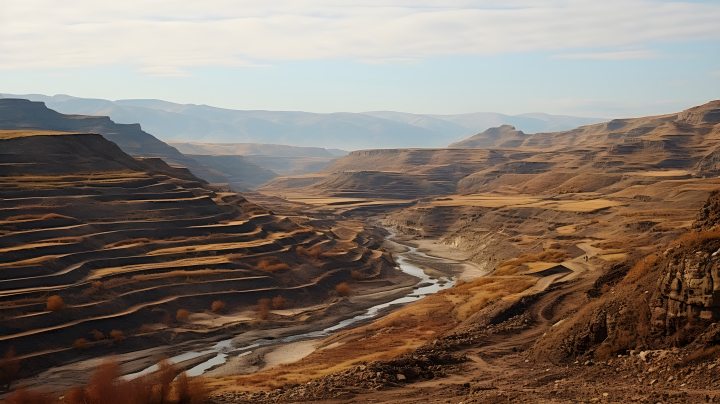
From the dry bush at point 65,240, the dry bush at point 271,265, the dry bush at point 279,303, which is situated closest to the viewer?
the dry bush at point 279,303

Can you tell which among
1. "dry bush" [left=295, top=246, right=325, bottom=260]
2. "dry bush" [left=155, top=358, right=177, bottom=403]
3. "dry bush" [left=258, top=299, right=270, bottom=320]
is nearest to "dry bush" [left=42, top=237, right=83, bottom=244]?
"dry bush" [left=258, top=299, right=270, bottom=320]

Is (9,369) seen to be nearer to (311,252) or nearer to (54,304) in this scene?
(54,304)

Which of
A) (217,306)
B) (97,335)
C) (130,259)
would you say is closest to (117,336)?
(97,335)

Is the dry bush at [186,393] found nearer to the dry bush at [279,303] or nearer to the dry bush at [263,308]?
the dry bush at [263,308]

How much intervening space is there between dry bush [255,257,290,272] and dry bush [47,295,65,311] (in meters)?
22.3

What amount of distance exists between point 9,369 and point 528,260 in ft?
166

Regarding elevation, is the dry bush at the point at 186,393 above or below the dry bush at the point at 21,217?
below

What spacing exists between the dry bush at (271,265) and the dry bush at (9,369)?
1150 inches

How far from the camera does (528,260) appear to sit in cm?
7112

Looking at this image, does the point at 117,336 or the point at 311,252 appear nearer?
the point at 117,336

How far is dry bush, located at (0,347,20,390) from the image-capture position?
41281 millimetres

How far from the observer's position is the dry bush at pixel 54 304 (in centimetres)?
5056

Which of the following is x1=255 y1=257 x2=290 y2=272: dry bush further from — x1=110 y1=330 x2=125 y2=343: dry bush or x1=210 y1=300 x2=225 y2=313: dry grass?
x1=110 y1=330 x2=125 y2=343: dry bush

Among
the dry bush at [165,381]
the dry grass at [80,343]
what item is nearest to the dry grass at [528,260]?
the dry grass at [80,343]
